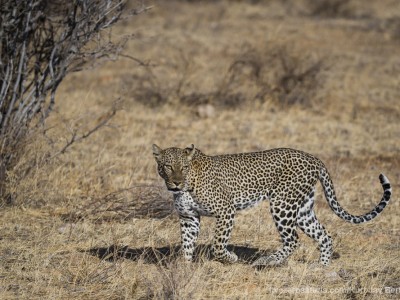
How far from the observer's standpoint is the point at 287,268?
27.8 ft

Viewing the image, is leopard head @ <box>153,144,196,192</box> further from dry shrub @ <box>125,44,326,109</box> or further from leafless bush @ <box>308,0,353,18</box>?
leafless bush @ <box>308,0,353,18</box>

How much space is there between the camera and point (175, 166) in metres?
8.07

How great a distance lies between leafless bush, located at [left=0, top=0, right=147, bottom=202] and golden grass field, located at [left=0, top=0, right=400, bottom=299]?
37 centimetres

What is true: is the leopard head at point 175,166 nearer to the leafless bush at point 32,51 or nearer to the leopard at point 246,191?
the leopard at point 246,191

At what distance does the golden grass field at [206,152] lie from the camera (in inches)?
309

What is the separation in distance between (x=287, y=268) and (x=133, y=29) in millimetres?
18855

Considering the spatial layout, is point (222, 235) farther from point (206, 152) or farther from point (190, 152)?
point (206, 152)

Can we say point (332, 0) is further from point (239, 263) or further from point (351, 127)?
point (239, 263)

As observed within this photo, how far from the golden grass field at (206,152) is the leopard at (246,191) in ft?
0.75

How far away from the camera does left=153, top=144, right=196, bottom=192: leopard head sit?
26.2 feet

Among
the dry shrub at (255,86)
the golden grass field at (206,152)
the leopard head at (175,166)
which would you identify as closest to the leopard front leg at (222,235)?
the golden grass field at (206,152)

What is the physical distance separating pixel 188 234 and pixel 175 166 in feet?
2.61

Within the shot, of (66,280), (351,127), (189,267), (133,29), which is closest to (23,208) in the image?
(66,280)

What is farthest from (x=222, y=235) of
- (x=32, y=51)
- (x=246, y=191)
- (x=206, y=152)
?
(x=206, y=152)
